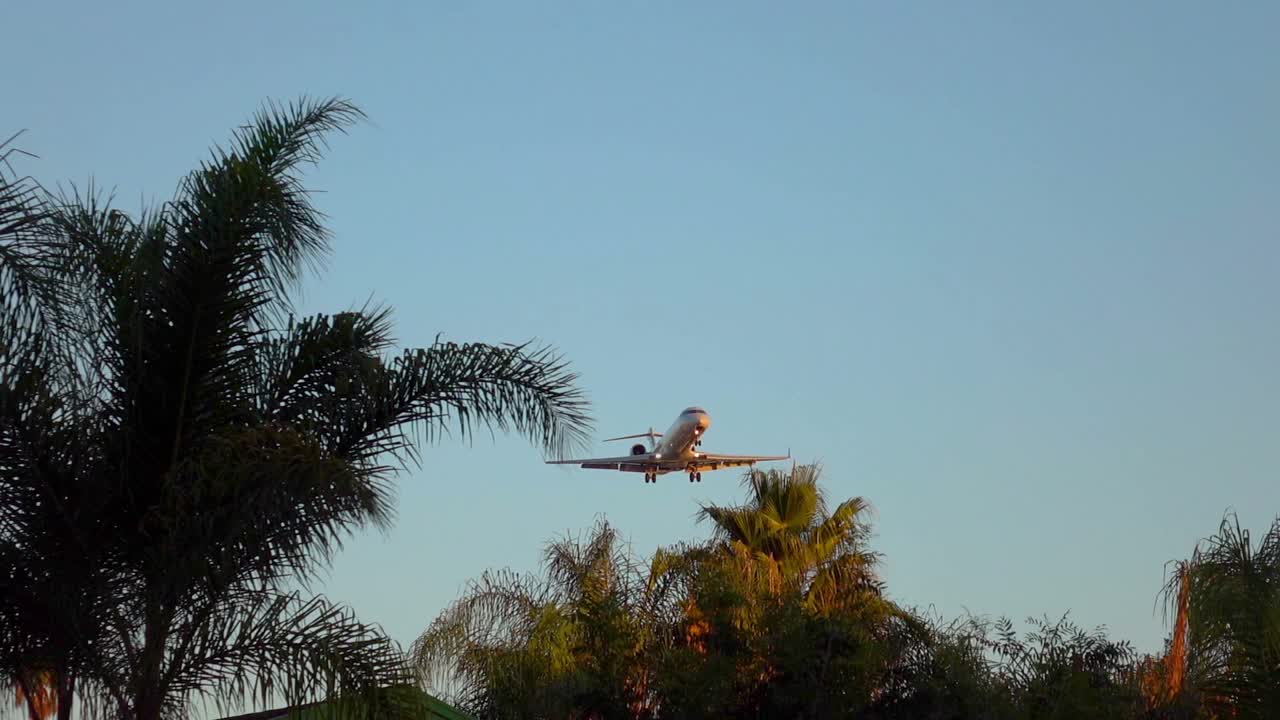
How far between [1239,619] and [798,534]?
1410 cm

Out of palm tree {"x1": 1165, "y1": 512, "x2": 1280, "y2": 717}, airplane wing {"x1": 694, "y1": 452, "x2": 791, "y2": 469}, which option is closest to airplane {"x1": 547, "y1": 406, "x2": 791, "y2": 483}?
airplane wing {"x1": 694, "y1": 452, "x2": 791, "y2": 469}

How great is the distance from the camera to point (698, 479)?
5528 cm

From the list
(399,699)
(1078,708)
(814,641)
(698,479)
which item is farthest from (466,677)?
(698,479)

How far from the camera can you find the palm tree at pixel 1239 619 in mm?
13367

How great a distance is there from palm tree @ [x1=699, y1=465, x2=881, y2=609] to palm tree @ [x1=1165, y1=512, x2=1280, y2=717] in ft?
38.0

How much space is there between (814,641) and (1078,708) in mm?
3751

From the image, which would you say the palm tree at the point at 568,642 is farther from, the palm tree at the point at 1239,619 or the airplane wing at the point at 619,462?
the airplane wing at the point at 619,462

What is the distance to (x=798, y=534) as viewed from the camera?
89.5 ft

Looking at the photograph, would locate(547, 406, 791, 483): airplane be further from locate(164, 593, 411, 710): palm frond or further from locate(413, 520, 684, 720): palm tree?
locate(164, 593, 411, 710): palm frond

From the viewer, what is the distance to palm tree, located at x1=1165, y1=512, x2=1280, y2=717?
13.4 m

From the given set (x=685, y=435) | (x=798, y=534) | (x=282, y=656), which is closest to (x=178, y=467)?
(x=282, y=656)

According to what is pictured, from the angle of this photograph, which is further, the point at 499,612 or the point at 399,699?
the point at 499,612

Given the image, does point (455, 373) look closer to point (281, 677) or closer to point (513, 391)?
point (513, 391)

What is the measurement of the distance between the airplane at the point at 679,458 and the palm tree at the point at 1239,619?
39.7 m
